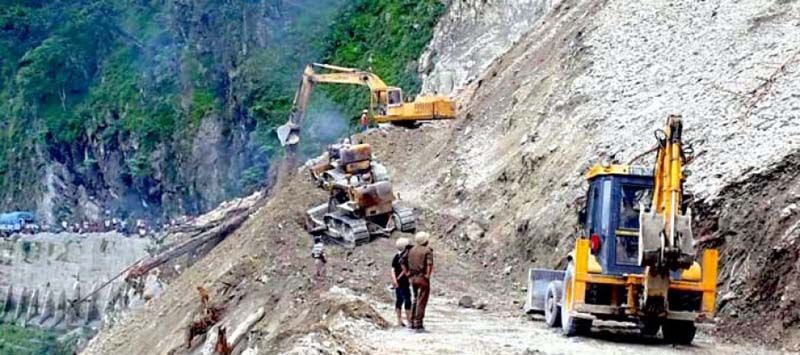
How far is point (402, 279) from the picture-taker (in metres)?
14.1

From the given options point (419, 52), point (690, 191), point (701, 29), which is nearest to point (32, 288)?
point (419, 52)

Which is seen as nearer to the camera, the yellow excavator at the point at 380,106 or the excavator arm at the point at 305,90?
the excavator arm at the point at 305,90

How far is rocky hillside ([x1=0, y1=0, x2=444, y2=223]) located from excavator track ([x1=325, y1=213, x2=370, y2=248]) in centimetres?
3242

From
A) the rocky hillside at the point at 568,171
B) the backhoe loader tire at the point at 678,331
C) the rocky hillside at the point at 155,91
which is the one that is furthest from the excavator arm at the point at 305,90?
the rocky hillside at the point at 155,91

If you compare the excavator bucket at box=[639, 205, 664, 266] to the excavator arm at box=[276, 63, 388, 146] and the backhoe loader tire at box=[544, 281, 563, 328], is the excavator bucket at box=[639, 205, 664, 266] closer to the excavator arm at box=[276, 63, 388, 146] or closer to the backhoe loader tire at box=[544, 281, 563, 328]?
the backhoe loader tire at box=[544, 281, 563, 328]

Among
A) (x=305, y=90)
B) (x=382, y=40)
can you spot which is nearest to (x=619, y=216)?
(x=305, y=90)

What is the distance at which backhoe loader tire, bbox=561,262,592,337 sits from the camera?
518 inches

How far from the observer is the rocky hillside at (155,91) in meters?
62.8

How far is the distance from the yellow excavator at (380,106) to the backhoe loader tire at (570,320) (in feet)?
59.0

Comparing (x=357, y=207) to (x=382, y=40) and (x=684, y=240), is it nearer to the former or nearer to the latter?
(x=684, y=240)

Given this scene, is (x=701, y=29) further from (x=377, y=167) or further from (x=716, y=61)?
(x=377, y=167)

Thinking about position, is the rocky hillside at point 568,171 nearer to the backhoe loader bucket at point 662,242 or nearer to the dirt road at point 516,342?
the dirt road at point 516,342

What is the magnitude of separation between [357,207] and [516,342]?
952 cm

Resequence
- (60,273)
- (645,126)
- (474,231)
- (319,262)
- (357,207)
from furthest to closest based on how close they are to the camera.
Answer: (60,273) → (474,231) → (357,207) → (645,126) → (319,262)
